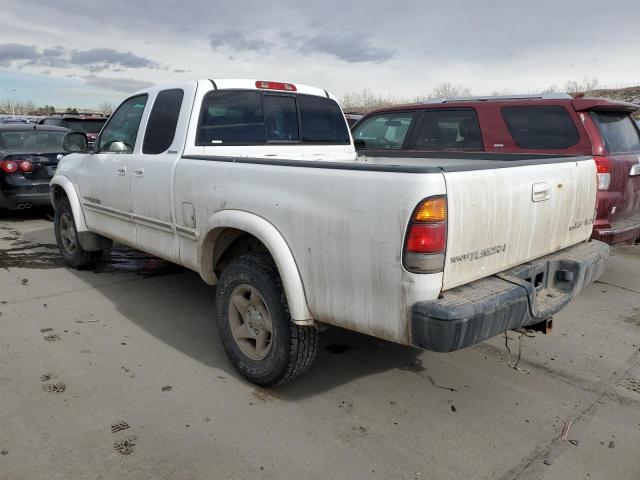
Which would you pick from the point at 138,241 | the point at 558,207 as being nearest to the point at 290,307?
the point at 558,207

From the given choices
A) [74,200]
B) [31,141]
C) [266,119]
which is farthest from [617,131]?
[31,141]

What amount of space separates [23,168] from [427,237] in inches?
321

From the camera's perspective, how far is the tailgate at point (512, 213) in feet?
7.98

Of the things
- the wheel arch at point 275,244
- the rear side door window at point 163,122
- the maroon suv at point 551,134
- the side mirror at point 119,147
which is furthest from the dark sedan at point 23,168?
the wheel arch at point 275,244

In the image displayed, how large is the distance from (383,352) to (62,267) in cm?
405

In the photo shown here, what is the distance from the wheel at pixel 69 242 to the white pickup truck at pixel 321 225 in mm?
1232

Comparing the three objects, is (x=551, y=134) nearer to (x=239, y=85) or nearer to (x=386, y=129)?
(x=386, y=129)

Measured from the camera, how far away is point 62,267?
19.6 feet

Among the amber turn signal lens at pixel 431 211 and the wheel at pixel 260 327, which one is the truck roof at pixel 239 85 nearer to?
the wheel at pixel 260 327

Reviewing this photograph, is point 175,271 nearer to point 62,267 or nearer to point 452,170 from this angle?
point 62,267

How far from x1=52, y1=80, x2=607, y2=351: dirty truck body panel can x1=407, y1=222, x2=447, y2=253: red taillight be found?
29 millimetres

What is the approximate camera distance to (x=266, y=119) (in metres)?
4.27

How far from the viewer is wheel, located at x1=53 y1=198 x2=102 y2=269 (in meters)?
5.67

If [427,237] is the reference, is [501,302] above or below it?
below
